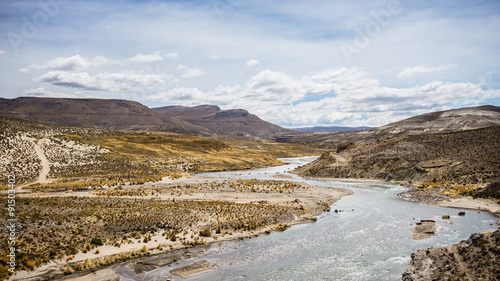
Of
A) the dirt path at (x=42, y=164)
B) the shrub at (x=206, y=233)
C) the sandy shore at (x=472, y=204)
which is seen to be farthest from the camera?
the dirt path at (x=42, y=164)

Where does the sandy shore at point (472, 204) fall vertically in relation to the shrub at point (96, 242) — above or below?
below

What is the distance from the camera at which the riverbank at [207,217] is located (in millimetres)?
21484

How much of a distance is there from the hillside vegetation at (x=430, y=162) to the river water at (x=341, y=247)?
1756 cm

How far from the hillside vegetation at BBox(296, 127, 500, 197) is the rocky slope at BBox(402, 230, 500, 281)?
2966 centimetres

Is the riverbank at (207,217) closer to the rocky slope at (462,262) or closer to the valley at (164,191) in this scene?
the valley at (164,191)

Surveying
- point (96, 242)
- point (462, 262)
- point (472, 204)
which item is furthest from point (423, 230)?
point (96, 242)

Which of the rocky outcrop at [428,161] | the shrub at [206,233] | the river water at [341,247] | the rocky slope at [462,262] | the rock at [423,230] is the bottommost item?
the river water at [341,247]

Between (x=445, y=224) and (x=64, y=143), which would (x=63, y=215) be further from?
(x=64, y=143)

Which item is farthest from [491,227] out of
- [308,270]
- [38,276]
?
[38,276]

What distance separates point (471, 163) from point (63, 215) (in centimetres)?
6461

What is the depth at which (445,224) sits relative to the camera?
3184 cm

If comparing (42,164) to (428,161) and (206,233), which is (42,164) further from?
(428,161)

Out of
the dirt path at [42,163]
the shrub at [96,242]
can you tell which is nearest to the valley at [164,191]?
the shrub at [96,242]

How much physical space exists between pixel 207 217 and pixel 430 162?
173ft
